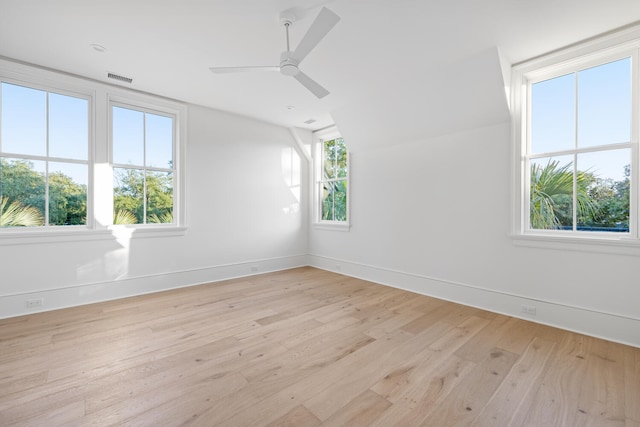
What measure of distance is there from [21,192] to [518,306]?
A: 5.51m

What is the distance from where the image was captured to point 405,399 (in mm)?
1709

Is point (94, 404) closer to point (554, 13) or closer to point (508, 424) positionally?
point (508, 424)

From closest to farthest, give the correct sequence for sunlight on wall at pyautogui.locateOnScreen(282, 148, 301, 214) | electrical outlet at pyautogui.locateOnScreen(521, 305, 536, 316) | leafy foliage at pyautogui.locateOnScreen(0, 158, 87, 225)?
electrical outlet at pyautogui.locateOnScreen(521, 305, 536, 316)
leafy foliage at pyautogui.locateOnScreen(0, 158, 87, 225)
sunlight on wall at pyautogui.locateOnScreen(282, 148, 301, 214)

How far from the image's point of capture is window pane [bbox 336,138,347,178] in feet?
16.6

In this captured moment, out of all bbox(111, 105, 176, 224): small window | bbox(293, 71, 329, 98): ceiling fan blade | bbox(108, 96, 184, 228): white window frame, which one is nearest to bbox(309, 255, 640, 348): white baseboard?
bbox(293, 71, 329, 98): ceiling fan blade

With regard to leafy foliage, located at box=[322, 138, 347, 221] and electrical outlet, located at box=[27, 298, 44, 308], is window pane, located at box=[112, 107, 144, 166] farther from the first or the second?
leafy foliage, located at box=[322, 138, 347, 221]

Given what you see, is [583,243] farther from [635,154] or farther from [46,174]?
[46,174]

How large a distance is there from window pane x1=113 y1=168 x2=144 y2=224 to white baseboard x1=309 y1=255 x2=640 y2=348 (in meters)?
3.41

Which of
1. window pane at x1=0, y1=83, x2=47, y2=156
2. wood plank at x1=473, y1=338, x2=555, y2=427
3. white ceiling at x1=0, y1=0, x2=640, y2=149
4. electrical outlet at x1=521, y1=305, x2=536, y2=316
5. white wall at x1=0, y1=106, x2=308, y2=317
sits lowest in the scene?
wood plank at x1=473, y1=338, x2=555, y2=427

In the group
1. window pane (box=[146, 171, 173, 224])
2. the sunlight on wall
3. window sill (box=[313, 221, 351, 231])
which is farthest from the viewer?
the sunlight on wall

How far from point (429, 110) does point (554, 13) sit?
1376 mm

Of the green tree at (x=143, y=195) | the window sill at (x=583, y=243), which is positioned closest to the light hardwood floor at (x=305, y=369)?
the window sill at (x=583, y=243)

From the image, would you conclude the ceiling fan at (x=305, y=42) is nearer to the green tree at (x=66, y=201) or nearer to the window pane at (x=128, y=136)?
the window pane at (x=128, y=136)

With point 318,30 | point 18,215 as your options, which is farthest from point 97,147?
point 318,30
